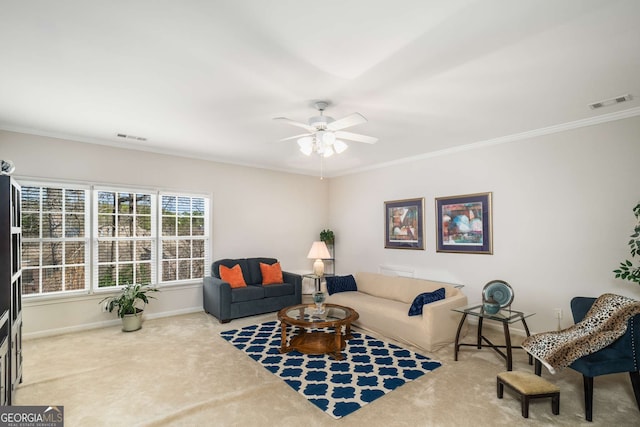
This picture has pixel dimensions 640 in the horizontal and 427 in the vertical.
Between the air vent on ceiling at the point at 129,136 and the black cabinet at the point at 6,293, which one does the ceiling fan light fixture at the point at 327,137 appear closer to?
the black cabinet at the point at 6,293

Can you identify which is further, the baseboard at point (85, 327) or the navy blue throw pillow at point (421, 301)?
the baseboard at point (85, 327)

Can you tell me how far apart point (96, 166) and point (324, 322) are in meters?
3.91

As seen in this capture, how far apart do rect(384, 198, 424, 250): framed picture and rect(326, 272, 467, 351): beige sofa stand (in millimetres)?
926

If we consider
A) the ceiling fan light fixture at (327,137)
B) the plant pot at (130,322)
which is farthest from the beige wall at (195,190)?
the ceiling fan light fixture at (327,137)

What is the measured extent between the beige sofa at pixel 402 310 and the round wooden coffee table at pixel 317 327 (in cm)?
41

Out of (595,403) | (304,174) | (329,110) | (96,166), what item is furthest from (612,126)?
(96,166)

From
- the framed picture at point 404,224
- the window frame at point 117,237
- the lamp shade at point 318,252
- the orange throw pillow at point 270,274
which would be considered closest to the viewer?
the window frame at point 117,237

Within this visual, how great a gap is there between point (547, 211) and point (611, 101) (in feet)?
4.51

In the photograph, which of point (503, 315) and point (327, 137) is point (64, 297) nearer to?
point (327, 137)

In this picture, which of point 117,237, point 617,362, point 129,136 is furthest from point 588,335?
point 117,237

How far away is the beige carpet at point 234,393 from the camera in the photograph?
2379 mm

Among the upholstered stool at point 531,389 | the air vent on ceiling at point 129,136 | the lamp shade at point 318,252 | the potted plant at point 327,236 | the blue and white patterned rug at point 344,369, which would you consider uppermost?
the air vent on ceiling at point 129,136

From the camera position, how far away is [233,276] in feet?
16.9

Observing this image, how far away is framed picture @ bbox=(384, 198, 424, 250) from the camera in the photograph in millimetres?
5457
